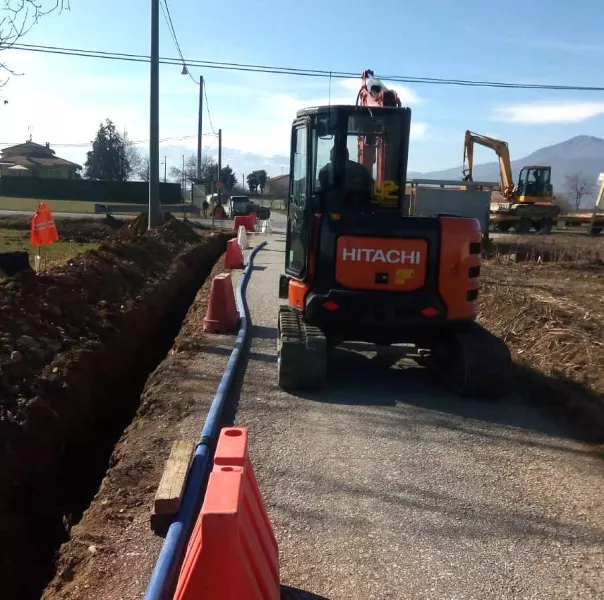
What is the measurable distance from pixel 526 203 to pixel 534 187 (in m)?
1.08

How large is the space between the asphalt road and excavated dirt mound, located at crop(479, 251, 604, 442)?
408 mm

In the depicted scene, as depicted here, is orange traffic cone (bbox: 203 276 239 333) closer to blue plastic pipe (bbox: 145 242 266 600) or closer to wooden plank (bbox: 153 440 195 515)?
blue plastic pipe (bbox: 145 242 266 600)

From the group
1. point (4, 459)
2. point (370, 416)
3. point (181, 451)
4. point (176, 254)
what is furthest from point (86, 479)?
point (176, 254)

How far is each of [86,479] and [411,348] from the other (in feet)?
15.8

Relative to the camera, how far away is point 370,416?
261 inches

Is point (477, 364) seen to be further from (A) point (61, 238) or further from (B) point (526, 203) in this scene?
(B) point (526, 203)

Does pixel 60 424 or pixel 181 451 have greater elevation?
pixel 181 451

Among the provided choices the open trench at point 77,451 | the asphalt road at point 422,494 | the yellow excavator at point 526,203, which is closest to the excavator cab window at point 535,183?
the yellow excavator at point 526,203

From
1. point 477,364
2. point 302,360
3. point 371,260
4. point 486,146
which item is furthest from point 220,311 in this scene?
point 486,146

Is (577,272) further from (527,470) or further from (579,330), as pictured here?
(527,470)

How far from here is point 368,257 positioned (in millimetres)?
7258

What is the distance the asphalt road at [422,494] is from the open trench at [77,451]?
1639 millimetres

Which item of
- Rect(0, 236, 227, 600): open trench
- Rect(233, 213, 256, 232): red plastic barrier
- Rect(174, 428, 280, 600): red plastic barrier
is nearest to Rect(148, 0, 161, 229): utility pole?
Rect(0, 236, 227, 600): open trench

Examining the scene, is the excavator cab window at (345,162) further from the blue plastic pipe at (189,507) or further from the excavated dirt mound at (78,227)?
the excavated dirt mound at (78,227)
